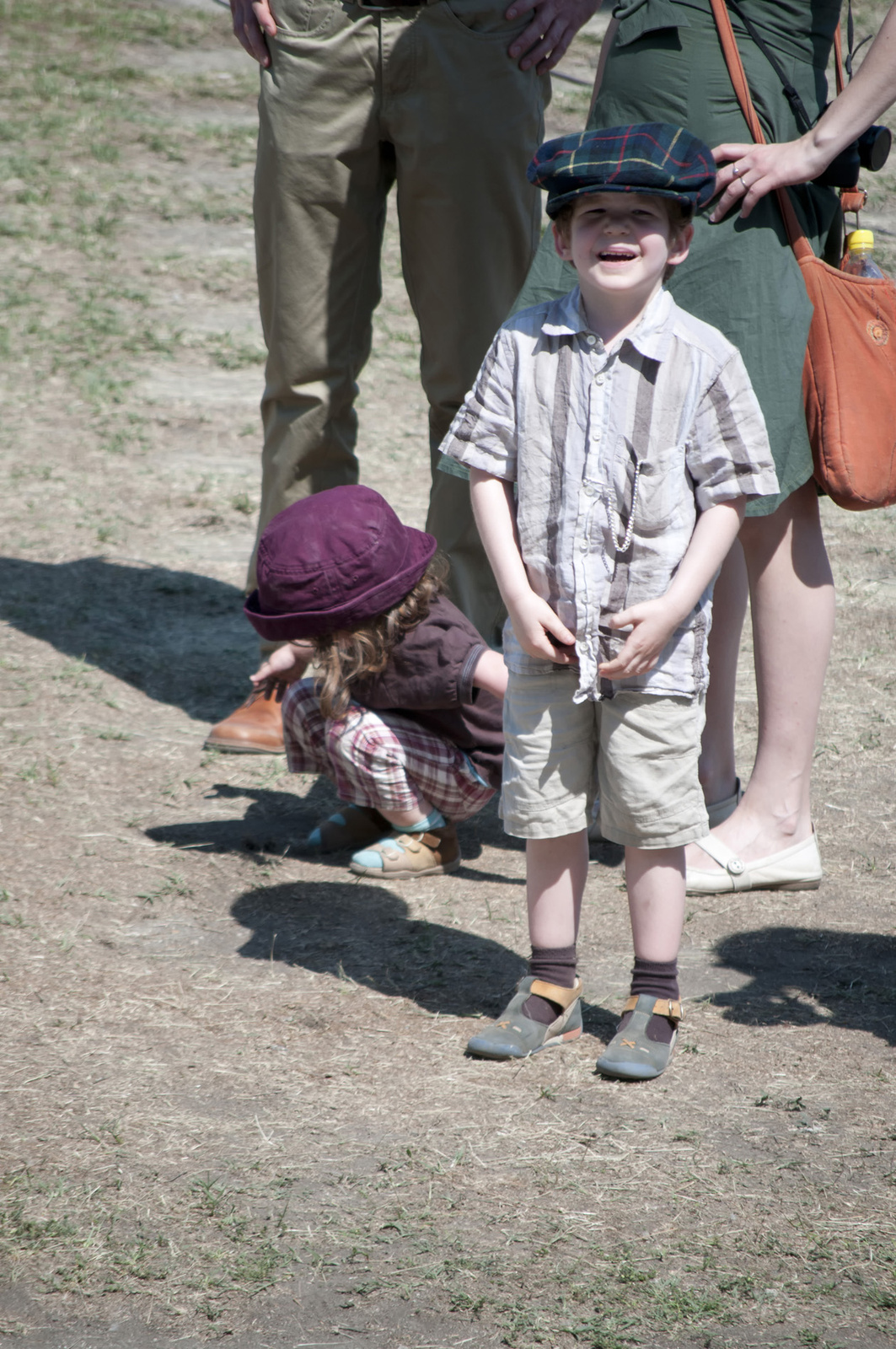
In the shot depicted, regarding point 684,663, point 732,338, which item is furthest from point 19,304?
point 684,663

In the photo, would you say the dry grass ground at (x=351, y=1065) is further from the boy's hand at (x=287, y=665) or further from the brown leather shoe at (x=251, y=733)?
the boy's hand at (x=287, y=665)

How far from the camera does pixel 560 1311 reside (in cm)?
179

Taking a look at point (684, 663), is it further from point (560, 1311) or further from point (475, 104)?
point (475, 104)

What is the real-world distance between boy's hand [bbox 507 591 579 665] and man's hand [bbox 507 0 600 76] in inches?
74.2

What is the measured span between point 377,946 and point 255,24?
2.30 m

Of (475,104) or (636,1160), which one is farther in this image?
(475,104)

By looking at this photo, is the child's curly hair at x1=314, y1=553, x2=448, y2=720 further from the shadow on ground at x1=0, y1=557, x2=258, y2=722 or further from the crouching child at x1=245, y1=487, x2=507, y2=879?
the shadow on ground at x1=0, y1=557, x2=258, y2=722

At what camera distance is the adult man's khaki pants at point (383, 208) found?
3.50 meters

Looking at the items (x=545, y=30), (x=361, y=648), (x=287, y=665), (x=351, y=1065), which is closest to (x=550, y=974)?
(x=351, y=1065)

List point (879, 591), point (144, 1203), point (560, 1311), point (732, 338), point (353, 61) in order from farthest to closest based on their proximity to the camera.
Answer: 1. point (879, 591)
2. point (353, 61)
3. point (732, 338)
4. point (144, 1203)
5. point (560, 1311)

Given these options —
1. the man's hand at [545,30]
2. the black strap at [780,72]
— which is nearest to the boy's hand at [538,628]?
the black strap at [780,72]

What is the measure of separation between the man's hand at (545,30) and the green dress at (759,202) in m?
0.82

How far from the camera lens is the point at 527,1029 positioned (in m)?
2.42

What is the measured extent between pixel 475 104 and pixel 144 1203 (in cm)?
266
